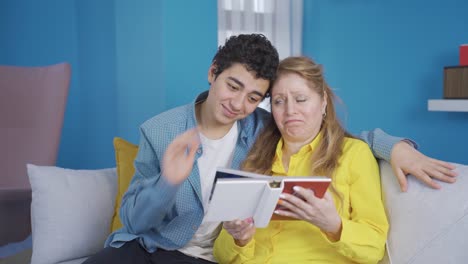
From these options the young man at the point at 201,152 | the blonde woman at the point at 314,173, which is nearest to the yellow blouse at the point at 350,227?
the blonde woman at the point at 314,173

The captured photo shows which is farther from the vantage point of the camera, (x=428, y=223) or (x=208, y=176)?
(x=208, y=176)

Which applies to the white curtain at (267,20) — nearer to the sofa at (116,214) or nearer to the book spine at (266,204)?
the sofa at (116,214)

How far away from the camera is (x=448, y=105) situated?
2840 millimetres

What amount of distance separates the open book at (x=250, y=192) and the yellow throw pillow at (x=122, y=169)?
2.71ft

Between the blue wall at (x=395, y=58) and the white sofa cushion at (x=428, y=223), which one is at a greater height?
the blue wall at (x=395, y=58)

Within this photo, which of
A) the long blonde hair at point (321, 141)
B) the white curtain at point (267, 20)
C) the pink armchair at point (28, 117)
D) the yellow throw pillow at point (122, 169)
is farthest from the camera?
the white curtain at point (267, 20)

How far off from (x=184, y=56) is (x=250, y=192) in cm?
161

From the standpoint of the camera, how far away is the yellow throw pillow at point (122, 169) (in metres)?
1.99

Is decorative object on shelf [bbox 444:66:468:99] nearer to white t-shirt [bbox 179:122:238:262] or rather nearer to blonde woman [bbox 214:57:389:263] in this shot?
blonde woman [bbox 214:57:389:263]

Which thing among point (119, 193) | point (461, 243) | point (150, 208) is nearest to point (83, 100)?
point (119, 193)

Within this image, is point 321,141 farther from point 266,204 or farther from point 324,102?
point 266,204

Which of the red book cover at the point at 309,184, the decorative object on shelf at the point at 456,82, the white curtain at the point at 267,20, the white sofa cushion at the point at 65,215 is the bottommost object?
the white sofa cushion at the point at 65,215

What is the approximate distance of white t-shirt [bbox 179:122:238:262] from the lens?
5.53 feet

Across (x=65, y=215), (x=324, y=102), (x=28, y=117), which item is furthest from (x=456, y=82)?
(x=28, y=117)
